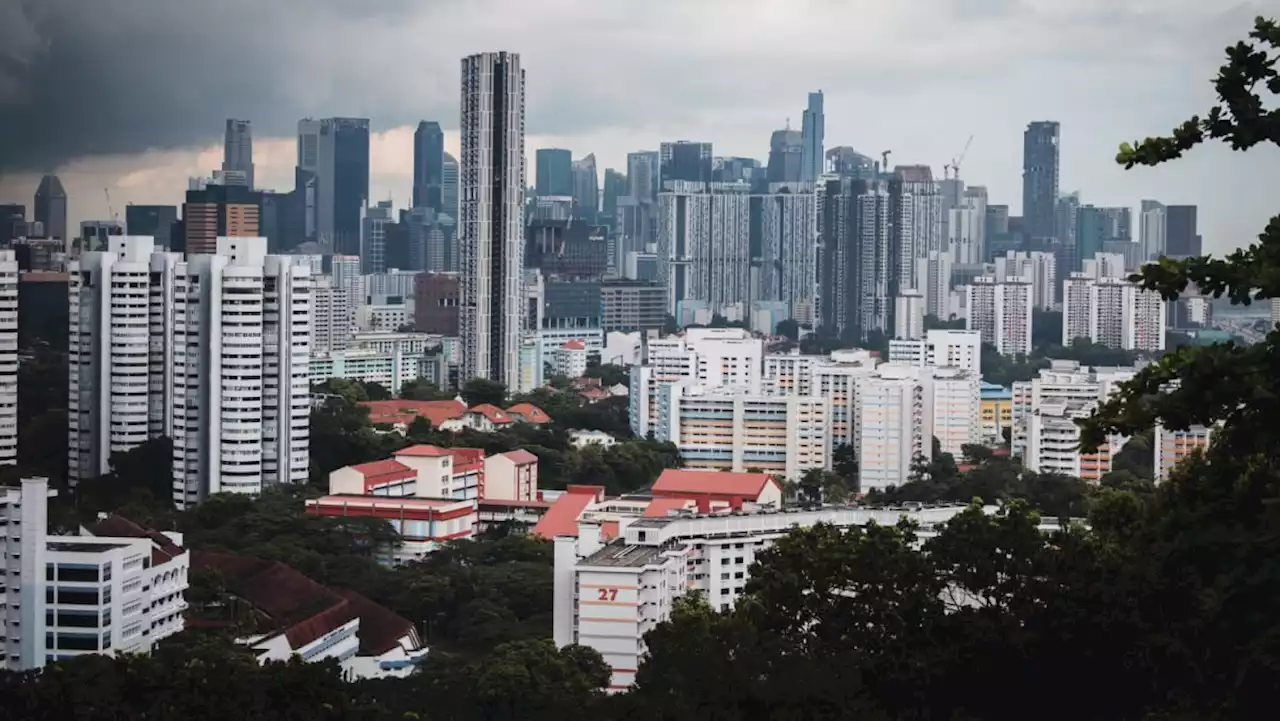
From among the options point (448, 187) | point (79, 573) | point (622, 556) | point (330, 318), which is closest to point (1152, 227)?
point (448, 187)

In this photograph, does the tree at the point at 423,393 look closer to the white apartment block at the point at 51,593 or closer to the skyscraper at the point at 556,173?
the white apartment block at the point at 51,593

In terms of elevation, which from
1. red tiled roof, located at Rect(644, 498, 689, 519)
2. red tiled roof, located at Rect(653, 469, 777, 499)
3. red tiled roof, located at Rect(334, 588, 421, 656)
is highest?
red tiled roof, located at Rect(653, 469, 777, 499)

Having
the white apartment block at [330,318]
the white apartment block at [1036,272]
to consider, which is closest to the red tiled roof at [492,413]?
the white apartment block at [330,318]

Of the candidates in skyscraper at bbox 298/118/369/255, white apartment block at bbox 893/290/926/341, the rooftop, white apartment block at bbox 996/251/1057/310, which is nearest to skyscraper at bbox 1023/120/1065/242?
white apartment block at bbox 996/251/1057/310

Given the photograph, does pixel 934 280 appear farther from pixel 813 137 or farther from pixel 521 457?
pixel 521 457

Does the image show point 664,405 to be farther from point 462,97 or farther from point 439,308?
point 439,308

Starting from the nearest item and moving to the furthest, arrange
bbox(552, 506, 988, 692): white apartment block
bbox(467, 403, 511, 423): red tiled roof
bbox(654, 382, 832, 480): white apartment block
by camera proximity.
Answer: bbox(552, 506, 988, 692): white apartment block < bbox(654, 382, 832, 480): white apartment block < bbox(467, 403, 511, 423): red tiled roof

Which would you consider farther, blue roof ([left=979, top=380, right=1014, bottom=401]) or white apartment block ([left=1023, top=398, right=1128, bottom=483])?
blue roof ([left=979, top=380, right=1014, bottom=401])

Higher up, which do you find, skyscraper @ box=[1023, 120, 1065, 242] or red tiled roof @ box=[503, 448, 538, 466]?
skyscraper @ box=[1023, 120, 1065, 242]

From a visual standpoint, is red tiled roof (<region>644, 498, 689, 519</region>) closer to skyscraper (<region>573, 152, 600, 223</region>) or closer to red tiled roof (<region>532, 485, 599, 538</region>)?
red tiled roof (<region>532, 485, 599, 538</region>)
